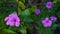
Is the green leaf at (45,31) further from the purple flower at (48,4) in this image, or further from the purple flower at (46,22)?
the purple flower at (48,4)

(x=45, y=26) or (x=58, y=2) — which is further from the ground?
(x=58, y=2)

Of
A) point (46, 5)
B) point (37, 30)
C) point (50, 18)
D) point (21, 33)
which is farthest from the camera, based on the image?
point (46, 5)

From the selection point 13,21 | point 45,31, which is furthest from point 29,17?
point 45,31

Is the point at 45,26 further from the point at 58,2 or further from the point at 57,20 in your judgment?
the point at 58,2

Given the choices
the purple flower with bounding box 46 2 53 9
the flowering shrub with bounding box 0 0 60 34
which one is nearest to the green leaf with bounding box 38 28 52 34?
the flowering shrub with bounding box 0 0 60 34

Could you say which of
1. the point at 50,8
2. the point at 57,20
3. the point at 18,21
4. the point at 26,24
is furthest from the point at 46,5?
the point at 18,21

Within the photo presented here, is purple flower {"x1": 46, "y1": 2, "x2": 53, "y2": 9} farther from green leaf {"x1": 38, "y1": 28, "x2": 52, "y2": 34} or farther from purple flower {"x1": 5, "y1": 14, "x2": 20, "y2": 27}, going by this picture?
purple flower {"x1": 5, "y1": 14, "x2": 20, "y2": 27}

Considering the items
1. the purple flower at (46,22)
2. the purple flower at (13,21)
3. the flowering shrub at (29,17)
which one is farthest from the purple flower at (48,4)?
the purple flower at (13,21)

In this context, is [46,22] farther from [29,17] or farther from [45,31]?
[29,17]
